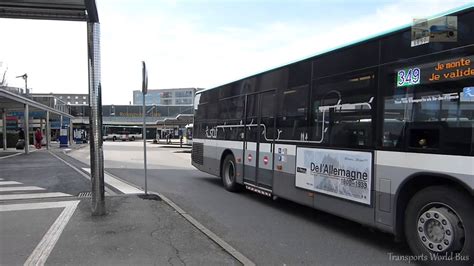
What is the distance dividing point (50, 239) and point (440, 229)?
17.6ft

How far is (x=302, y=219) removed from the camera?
8.30 m

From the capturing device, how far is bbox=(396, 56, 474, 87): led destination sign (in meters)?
4.95

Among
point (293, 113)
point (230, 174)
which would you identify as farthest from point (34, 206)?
point (293, 113)

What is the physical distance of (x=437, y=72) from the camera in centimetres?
529

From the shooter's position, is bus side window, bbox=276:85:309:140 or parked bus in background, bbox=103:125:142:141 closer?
bus side window, bbox=276:85:309:140

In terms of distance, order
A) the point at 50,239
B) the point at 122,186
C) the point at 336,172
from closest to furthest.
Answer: the point at 50,239 < the point at 336,172 < the point at 122,186

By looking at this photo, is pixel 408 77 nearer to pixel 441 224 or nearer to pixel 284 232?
pixel 441 224

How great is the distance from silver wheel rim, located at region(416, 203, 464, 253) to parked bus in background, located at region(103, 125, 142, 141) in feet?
265

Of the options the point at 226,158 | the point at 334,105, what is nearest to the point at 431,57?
the point at 334,105

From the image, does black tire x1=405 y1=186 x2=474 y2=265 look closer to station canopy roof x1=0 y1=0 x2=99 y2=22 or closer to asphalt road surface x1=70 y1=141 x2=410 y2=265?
asphalt road surface x1=70 y1=141 x2=410 y2=265

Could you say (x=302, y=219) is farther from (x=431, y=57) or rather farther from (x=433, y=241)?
(x=431, y=57)

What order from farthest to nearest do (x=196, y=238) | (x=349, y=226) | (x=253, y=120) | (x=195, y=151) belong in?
(x=195, y=151), (x=253, y=120), (x=349, y=226), (x=196, y=238)

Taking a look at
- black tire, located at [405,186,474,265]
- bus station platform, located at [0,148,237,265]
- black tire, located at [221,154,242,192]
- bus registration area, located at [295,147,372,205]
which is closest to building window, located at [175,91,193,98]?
black tire, located at [221,154,242,192]

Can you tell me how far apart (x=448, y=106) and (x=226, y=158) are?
758 cm
